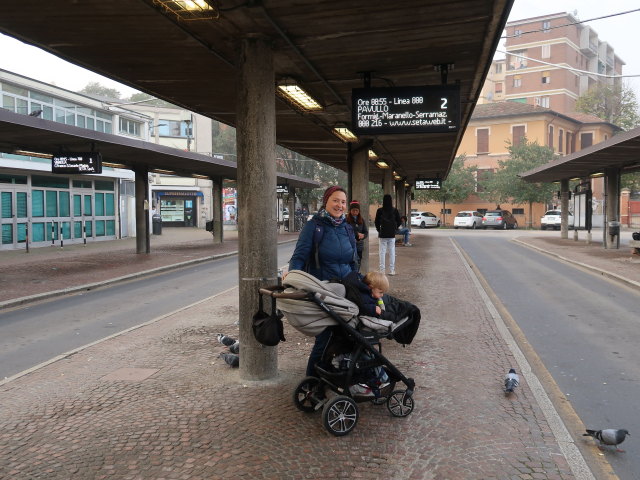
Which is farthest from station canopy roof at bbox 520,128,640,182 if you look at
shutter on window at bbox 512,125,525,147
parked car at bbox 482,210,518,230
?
shutter on window at bbox 512,125,525,147

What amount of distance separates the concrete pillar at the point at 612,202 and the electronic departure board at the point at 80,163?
20926 mm

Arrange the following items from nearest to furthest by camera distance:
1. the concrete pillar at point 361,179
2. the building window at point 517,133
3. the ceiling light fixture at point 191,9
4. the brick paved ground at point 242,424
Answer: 1. the brick paved ground at point 242,424
2. the ceiling light fixture at point 191,9
3. the concrete pillar at point 361,179
4. the building window at point 517,133

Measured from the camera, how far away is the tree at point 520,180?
5225cm

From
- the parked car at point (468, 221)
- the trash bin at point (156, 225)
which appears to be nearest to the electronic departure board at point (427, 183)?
the trash bin at point (156, 225)

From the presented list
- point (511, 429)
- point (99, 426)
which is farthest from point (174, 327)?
point (511, 429)

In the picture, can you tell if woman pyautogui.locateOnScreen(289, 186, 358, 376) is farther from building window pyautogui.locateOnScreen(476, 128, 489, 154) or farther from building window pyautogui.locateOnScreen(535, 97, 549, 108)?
building window pyautogui.locateOnScreen(535, 97, 549, 108)

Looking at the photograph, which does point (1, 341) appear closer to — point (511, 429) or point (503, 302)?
point (511, 429)

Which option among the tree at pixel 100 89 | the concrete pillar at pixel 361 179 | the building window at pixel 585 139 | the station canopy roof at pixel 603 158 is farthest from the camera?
the tree at pixel 100 89

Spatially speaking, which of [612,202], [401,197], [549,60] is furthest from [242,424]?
[549,60]

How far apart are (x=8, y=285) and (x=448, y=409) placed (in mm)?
11655

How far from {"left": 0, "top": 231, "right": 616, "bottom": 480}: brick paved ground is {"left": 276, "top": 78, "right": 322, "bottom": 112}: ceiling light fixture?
3.89 m

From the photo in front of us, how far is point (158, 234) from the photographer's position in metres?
38.1

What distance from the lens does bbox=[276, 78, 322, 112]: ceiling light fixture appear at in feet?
26.8

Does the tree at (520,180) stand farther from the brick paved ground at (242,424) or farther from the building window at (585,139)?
the brick paved ground at (242,424)
